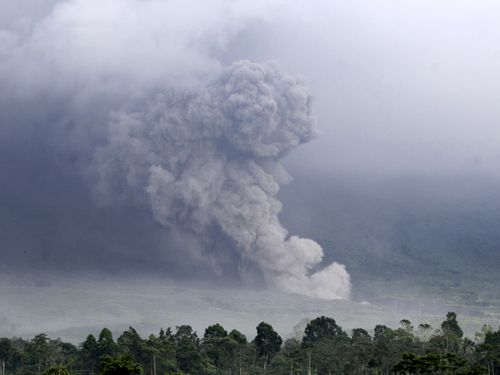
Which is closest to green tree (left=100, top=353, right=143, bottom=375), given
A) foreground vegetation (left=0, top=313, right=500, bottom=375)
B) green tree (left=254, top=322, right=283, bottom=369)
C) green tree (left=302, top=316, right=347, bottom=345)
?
foreground vegetation (left=0, top=313, right=500, bottom=375)

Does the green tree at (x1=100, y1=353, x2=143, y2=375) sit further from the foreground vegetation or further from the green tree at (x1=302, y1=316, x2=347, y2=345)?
the green tree at (x1=302, y1=316, x2=347, y2=345)

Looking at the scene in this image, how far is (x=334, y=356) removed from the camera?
8031 centimetres

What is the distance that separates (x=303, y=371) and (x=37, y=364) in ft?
92.4

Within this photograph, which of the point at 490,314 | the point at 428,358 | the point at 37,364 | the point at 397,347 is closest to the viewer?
the point at 428,358

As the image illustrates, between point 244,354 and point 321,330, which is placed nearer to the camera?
point 244,354

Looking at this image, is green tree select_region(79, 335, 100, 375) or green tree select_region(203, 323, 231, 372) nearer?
green tree select_region(79, 335, 100, 375)

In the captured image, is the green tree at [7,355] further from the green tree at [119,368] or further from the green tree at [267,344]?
the green tree at [119,368]

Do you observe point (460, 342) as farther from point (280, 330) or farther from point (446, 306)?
point (446, 306)

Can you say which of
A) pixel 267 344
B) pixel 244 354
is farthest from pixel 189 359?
pixel 267 344

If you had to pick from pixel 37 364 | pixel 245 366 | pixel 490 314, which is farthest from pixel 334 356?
pixel 490 314

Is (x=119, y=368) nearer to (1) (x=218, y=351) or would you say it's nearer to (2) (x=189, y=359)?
(2) (x=189, y=359)

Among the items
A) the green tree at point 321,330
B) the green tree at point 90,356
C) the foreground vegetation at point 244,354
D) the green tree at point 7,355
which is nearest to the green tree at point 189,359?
the foreground vegetation at point 244,354

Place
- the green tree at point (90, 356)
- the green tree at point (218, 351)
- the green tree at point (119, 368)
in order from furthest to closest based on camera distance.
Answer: the green tree at point (218, 351)
the green tree at point (90, 356)
the green tree at point (119, 368)

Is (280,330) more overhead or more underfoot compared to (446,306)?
more underfoot
